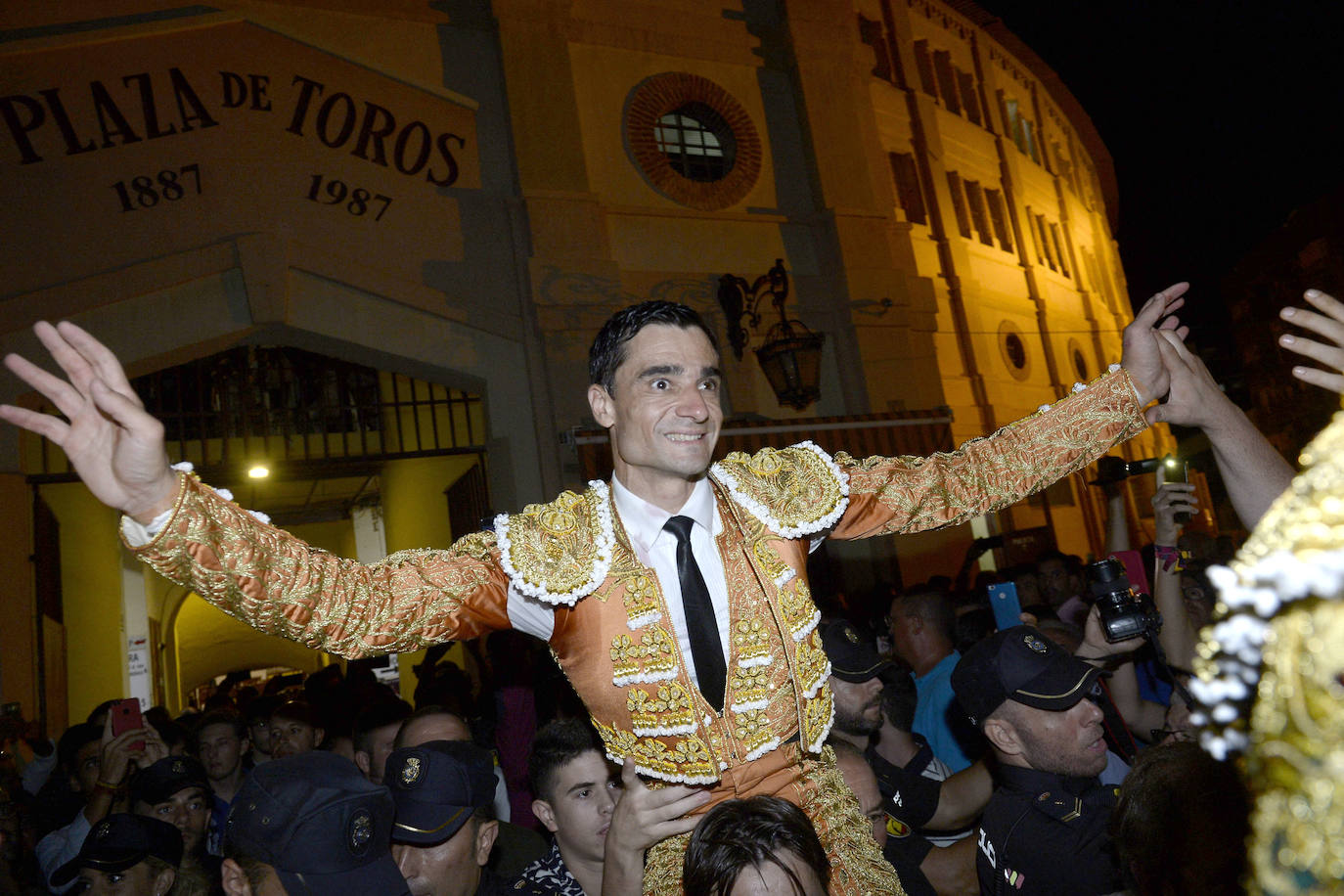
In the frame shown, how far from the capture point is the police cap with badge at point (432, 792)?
272 cm

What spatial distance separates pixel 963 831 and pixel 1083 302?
1792 centimetres

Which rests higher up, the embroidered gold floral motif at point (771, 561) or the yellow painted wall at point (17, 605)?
the yellow painted wall at point (17, 605)

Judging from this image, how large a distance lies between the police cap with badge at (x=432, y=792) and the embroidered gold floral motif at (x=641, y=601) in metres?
1.06

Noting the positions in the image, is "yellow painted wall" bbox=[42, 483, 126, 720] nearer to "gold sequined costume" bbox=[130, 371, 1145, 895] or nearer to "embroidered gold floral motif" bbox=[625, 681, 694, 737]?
"gold sequined costume" bbox=[130, 371, 1145, 895]

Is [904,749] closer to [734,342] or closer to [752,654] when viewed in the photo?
[752,654]

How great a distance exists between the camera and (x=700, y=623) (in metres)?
2.20

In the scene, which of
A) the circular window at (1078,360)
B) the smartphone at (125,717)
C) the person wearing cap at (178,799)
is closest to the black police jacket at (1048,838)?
the person wearing cap at (178,799)

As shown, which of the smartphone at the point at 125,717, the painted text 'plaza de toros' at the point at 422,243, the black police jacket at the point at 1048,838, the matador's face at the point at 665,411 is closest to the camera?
the matador's face at the point at 665,411

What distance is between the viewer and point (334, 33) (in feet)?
30.0

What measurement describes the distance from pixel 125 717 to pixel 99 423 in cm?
329

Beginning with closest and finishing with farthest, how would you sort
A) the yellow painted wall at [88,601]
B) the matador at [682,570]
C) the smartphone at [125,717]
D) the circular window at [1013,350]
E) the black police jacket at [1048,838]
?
1. the matador at [682,570]
2. the black police jacket at [1048,838]
3. the smartphone at [125,717]
4. the yellow painted wall at [88,601]
5. the circular window at [1013,350]

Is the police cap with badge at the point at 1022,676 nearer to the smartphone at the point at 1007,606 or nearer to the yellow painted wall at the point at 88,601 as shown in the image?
the smartphone at the point at 1007,606

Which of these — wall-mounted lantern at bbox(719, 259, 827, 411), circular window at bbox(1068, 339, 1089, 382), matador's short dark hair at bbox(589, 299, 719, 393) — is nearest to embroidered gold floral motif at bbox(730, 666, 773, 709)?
matador's short dark hair at bbox(589, 299, 719, 393)

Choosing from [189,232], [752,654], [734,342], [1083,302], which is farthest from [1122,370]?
[1083,302]
